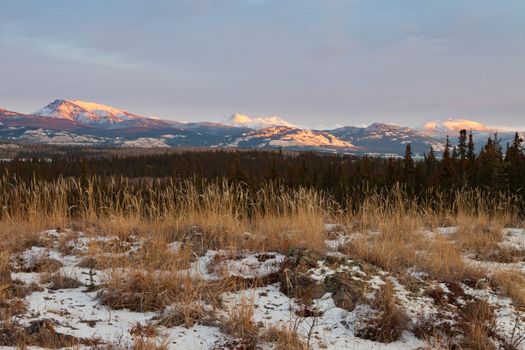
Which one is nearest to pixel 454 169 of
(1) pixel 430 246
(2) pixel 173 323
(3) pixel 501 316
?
(1) pixel 430 246

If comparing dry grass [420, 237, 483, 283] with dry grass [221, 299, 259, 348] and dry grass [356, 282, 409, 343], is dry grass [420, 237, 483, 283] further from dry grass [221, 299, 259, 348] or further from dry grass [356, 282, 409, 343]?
dry grass [221, 299, 259, 348]

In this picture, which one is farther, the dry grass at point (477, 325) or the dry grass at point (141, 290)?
the dry grass at point (141, 290)

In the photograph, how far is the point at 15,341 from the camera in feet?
11.4

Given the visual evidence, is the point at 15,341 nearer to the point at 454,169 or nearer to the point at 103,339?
the point at 103,339

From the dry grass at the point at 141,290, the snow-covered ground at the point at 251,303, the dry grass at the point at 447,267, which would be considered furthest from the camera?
the dry grass at the point at 447,267

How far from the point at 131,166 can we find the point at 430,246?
154419 mm

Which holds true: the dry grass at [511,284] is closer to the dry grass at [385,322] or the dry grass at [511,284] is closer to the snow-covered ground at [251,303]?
the snow-covered ground at [251,303]

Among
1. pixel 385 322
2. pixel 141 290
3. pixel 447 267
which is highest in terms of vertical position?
pixel 447 267

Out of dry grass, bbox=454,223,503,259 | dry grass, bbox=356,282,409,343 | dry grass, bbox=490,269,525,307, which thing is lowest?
dry grass, bbox=356,282,409,343

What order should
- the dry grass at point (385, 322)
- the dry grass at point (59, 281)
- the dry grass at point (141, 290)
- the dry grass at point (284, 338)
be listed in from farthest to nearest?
the dry grass at point (59, 281) < the dry grass at point (141, 290) < the dry grass at point (385, 322) < the dry grass at point (284, 338)

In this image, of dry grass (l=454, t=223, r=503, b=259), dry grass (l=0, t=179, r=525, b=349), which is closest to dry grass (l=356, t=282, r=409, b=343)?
dry grass (l=0, t=179, r=525, b=349)

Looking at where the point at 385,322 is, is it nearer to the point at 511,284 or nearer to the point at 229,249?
the point at 511,284

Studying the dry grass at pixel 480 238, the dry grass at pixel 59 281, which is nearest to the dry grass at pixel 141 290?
the dry grass at pixel 59 281

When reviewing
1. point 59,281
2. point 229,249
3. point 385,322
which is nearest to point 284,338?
point 385,322
